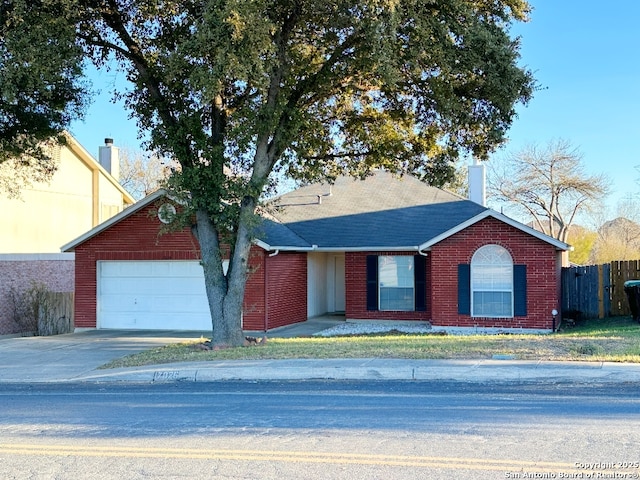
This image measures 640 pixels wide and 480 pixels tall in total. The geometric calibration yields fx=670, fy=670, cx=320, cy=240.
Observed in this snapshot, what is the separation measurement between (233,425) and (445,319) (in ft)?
41.2

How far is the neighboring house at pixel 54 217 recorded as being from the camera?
22.9 metres

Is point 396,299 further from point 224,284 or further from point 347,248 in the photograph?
point 224,284

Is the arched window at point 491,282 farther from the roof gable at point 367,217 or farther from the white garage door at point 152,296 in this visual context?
the white garage door at point 152,296

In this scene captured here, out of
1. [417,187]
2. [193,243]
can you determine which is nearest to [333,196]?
[417,187]

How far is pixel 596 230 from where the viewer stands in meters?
41.3

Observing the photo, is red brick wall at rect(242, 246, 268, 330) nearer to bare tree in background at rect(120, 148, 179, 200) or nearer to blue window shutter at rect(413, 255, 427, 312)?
A: blue window shutter at rect(413, 255, 427, 312)

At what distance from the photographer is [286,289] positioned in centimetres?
2105

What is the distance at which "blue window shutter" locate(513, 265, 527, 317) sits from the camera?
18.5m

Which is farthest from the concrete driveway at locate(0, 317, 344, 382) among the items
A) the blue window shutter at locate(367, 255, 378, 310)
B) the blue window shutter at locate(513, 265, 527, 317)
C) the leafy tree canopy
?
the blue window shutter at locate(513, 265, 527, 317)

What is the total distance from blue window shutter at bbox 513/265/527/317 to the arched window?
154mm

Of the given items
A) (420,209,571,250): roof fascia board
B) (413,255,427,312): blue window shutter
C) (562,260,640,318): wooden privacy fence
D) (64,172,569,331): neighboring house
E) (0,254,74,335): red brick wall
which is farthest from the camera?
(0,254,74,335): red brick wall

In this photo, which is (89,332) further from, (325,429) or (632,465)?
(632,465)

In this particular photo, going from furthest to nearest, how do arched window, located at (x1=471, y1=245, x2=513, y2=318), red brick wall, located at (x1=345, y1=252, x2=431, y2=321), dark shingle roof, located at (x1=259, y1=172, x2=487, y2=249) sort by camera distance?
Result: 1. dark shingle roof, located at (x1=259, y1=172, x2=487, y2=249)
2. red brick wall, located at (x1=345, y1=252, x2=431, y2=321)
3. arched window, located at (x1=471, y1=245, x2=513, y2=318)

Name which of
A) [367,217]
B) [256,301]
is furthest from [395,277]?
[256,301]
